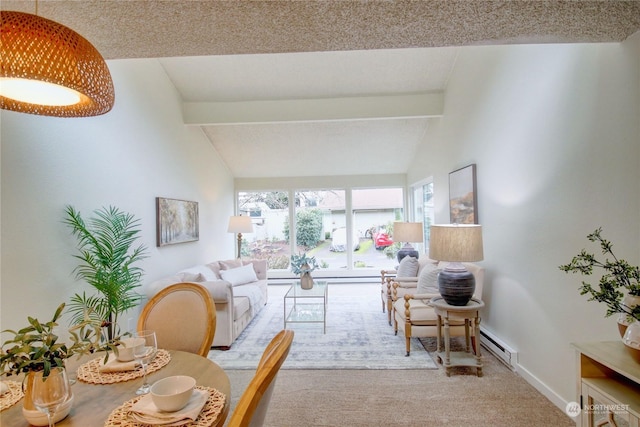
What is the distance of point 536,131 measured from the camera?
2.36 m

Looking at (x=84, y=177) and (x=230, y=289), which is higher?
(x=84, y=177)

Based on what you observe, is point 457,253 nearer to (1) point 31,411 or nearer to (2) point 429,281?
(2) point 429,281

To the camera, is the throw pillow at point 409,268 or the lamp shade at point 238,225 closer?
the throw pillow at point 409,268

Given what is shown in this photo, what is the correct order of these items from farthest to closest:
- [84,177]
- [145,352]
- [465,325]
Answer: [465,325] < [84,177] < [145,352]

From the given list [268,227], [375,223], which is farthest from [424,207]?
[268,227]

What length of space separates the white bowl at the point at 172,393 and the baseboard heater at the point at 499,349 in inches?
107

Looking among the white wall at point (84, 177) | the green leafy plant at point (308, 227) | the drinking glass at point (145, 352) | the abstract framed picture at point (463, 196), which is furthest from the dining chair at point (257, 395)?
the green leafy plant at point (308, 227)

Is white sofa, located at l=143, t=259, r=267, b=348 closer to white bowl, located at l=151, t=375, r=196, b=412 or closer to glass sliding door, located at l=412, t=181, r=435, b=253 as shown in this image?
white bowl, located at l=151, t=375, r=196, b=412

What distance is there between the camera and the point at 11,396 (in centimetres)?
113

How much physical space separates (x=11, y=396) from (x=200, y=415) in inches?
29.6

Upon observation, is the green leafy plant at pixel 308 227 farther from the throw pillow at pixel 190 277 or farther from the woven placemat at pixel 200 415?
the woven placemat at pixel 200 415

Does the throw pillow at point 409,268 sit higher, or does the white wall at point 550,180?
the white wall at point 550,180

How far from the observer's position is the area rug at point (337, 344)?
287cm

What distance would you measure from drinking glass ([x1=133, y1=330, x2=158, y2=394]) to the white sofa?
5.95 feet
